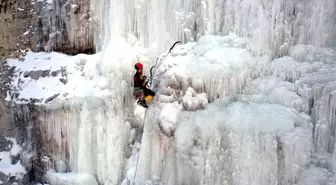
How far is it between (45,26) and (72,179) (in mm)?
3125

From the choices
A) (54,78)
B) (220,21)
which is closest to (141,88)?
(220,21)

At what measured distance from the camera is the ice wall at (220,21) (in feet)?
20.1

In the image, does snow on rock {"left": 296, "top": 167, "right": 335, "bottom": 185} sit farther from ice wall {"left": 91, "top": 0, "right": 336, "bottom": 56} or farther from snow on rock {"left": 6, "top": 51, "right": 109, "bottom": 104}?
snow on rock {"left": 6, "top": 51, "right": 109, "bottom": 104}

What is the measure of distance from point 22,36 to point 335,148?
20.4 ft

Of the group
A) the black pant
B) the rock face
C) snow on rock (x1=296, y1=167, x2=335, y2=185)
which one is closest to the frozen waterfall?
snow on rock (x1=296, y1=167, x2=335, y2=185)

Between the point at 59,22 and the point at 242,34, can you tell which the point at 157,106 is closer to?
the point at 242,34

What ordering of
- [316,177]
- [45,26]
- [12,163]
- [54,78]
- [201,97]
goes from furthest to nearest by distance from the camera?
1. [45,26]
2. [12,163]
3. [54,78]
4. [201,97]
5. [316,177]

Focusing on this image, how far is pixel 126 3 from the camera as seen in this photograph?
7.44m

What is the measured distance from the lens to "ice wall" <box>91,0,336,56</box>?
6121 millimetres

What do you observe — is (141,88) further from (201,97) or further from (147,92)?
(201,97)

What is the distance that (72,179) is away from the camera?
7152 mm

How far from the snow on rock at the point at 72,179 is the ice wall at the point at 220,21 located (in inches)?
97.3

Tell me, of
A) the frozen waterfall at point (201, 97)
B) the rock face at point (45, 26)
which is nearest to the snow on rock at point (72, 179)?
the frozen waterfall at point (201, 97)

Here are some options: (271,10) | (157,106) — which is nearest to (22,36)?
(157,106)
